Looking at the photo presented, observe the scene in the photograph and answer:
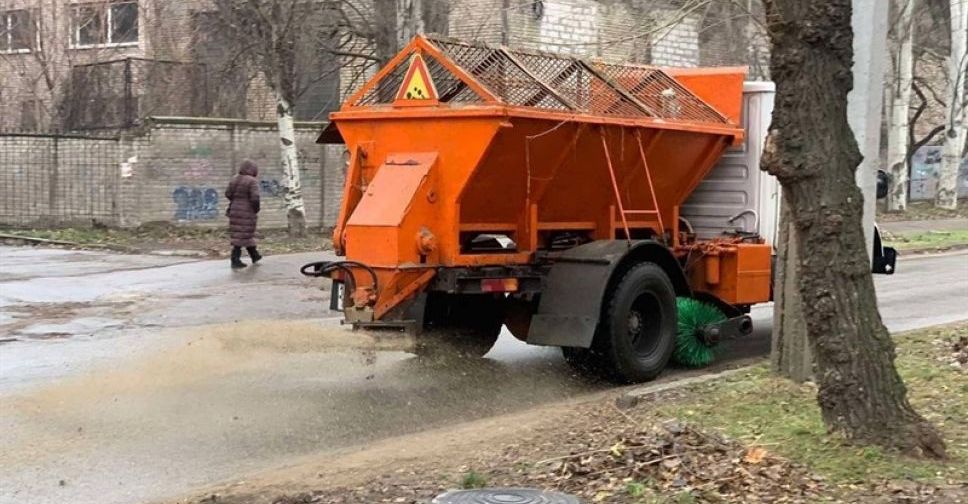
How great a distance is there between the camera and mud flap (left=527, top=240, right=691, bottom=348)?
898 centimetres

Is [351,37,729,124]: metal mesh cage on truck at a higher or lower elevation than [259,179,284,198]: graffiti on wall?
higher

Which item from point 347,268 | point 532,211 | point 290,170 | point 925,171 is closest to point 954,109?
point 925,171

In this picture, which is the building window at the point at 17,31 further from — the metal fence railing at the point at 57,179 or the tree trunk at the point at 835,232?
the tree trunk at the point at 835,232

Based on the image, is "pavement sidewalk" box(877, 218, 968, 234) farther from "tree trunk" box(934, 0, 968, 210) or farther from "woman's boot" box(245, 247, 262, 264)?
"woman's boot" box(245, 247, 262, 264)

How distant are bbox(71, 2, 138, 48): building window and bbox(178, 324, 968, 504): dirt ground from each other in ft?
84.4

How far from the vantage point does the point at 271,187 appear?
80.6 ft

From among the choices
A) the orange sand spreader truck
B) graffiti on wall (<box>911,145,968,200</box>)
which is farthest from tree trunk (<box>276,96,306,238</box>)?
graffiti on wall (<box>911,145,968,200</box>)

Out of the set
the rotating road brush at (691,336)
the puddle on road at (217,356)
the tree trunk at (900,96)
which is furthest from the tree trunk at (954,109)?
the puddle on road at (217,356)

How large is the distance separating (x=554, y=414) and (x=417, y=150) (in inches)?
91.2

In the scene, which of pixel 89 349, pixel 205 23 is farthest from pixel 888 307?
pixel 205 23

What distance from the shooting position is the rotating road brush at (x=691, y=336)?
33.9 ft

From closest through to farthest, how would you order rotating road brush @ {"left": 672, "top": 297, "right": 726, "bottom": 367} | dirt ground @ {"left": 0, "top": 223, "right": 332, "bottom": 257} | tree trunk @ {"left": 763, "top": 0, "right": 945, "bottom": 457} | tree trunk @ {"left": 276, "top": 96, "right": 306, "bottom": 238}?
1. tree trunk @ {"left": 763, "top": 0, "right": 945, "bottom": 457}
2. rotating road brush @ {"left": 672, "top": 297, "right": 726, "bottom": 367}
3. dirt ground @ {"left": 0, "top": 223, "right": 332, "bottom": 257}
4. tree trunk @ {"left": 276, "top": 96, "right": 306, "bottom": 238}

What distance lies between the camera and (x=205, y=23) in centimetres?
2723

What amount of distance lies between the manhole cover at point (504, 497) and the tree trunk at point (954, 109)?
28.7 meters
